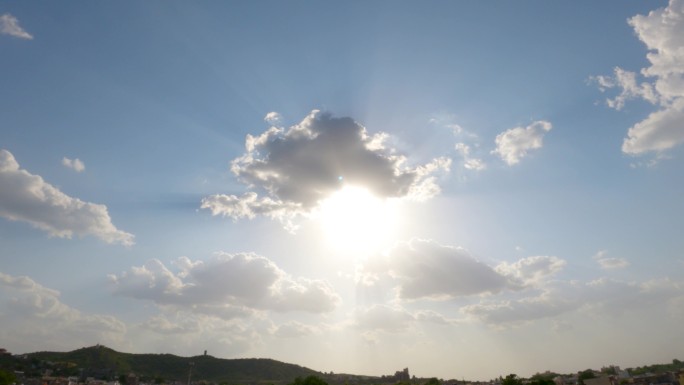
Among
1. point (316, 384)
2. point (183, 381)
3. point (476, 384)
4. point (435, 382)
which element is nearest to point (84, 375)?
point (183, 381)

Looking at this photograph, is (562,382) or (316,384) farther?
(562,382)

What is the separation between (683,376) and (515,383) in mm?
33002

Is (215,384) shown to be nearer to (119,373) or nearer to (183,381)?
(183,381)

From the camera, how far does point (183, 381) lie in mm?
197375

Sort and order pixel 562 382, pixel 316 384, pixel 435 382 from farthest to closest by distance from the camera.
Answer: pixel 435 382 → pixel 562 382 → pixel 316 384

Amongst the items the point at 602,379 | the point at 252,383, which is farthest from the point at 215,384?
the point at 602,379

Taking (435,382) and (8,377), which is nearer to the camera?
(8,377)

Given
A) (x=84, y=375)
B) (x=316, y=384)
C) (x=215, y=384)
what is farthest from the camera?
(x=215, y=384)


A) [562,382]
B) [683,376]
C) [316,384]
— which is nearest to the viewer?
[683,376]

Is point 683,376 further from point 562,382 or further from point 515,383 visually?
point 562,382

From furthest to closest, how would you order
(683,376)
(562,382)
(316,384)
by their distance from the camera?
(562,382)
(316,384)
(683,376)

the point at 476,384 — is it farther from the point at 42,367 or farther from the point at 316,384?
the point at 42,367

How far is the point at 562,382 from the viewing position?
415ft

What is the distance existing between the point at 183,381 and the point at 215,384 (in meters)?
16.8
